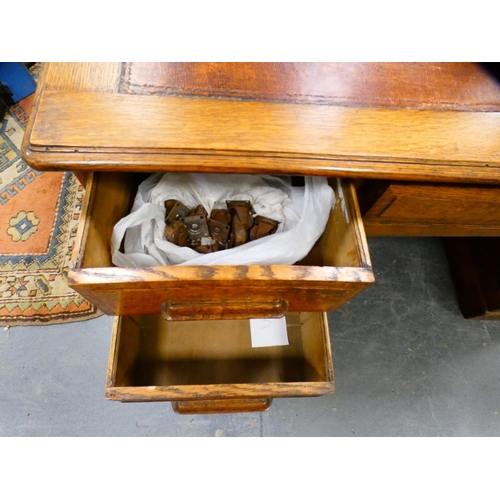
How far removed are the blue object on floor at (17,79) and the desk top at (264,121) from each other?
2.92 ft

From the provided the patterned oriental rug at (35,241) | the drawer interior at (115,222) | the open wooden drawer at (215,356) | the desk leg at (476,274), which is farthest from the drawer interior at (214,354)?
the desk leg at (476,274)

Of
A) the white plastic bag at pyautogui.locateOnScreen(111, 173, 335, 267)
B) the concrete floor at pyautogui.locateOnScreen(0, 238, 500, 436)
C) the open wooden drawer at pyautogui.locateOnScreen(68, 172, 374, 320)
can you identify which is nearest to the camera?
the open wooden drawer at pyautogui.locateOnScreen(68, 172, 374, 320)

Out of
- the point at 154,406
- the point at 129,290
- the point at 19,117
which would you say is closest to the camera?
the point at 129,290

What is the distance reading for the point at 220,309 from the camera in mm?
593

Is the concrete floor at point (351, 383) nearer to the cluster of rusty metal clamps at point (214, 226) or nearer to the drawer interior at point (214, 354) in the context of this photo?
the drawer interior at point (214, 354)

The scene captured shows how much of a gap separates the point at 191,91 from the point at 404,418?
938 mm

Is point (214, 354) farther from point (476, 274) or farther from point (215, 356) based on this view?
point (476, 274)

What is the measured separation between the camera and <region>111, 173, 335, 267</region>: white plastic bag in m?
0.65

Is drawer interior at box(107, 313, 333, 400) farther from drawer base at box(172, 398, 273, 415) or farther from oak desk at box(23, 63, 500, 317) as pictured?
oak desk at box(23, 63, 500, 317)

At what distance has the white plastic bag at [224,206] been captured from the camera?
647 millimetres

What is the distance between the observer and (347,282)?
52 cm

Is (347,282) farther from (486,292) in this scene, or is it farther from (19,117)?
(19,117)

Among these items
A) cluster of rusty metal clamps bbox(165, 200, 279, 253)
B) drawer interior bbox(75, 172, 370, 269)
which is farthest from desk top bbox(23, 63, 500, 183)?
cluster of rusty metal clamps bbox(165, 200, 279, 253)

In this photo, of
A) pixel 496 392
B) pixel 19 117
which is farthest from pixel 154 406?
pixel 19 117
